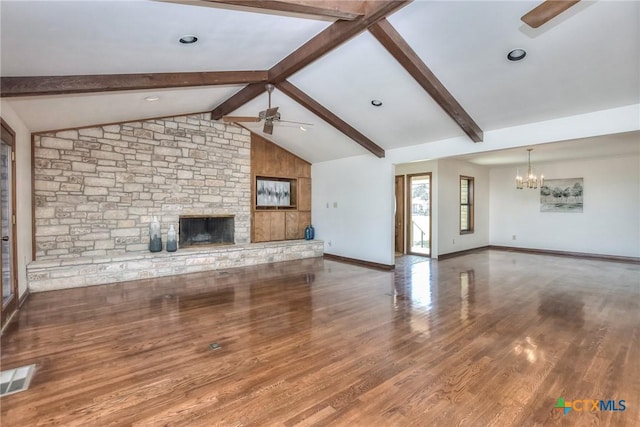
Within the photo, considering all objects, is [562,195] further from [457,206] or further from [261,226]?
[261,226]

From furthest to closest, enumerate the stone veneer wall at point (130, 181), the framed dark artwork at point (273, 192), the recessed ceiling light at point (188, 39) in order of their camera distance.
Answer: the framed dark artwork at point (273, 192) → the stone veneer wall at point (130, 181) → the recessed ceiling light at point (188, 39)

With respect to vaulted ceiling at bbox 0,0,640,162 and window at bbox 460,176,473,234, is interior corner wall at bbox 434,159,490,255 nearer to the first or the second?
window at bbox 460,176,473,234

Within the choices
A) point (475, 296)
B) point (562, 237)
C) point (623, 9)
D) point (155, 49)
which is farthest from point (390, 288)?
point (562, 237)

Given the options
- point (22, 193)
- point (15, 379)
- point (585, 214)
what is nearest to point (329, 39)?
point (15, 379)

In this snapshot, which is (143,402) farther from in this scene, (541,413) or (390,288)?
(390,288)

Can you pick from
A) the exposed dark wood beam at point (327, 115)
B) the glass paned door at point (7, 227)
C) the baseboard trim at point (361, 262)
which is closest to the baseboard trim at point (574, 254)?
the baseboard trim at point (361, 262)

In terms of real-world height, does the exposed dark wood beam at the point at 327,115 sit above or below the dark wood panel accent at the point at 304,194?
above

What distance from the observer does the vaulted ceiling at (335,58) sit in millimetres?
2750

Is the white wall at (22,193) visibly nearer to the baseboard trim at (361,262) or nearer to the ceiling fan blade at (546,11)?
the ceiling fan blade at (546,11)

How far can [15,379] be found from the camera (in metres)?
2.43

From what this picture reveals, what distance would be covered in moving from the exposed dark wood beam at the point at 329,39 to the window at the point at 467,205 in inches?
259

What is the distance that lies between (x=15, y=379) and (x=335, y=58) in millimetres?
4459

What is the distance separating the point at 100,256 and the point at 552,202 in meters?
10.6

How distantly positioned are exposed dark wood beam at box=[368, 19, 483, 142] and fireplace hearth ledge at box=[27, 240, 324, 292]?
4.54 m
